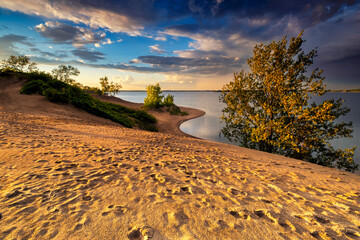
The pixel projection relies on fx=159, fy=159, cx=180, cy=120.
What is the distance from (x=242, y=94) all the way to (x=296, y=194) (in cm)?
1225

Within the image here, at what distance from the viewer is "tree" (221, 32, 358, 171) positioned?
12.2m

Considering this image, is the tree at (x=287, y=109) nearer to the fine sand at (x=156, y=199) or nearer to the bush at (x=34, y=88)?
the fine sand at (x=156, y=199)

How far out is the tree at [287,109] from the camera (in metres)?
12.2

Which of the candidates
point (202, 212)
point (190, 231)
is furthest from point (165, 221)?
point (202, 212)

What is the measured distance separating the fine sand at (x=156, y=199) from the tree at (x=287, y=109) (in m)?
6.82

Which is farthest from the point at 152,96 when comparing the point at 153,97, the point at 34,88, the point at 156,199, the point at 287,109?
the point at 156,199

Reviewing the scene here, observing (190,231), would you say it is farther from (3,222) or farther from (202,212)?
(3,222)

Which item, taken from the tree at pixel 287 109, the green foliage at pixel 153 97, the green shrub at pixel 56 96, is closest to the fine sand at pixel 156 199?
the tree at pixel 287 109

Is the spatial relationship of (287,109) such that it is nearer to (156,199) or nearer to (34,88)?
(156,199)

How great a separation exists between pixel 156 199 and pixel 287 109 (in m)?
12.7

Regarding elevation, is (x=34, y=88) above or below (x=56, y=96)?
above

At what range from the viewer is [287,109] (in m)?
12.4

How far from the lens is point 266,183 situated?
5.47 metres

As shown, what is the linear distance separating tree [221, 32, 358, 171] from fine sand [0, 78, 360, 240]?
269 inches
